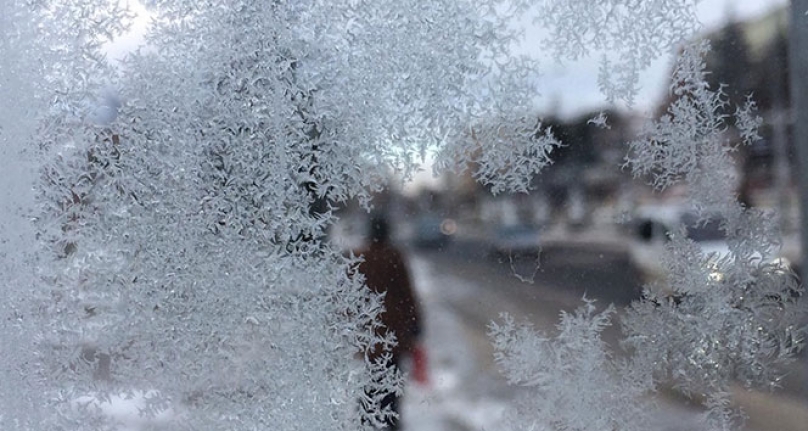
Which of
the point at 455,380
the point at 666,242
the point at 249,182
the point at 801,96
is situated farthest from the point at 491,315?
the point at 801,96

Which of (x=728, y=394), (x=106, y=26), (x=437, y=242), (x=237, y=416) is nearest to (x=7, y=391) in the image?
(x=237, y=416)

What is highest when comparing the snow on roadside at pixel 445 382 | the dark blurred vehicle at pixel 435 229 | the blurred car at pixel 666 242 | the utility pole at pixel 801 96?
the utility pole at pixel 801 96

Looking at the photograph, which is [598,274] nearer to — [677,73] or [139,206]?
[677,73]

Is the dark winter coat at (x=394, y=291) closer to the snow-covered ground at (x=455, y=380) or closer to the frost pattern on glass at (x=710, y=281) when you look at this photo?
the snow-covered ground at (x=455, y=380)

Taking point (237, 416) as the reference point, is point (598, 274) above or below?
above

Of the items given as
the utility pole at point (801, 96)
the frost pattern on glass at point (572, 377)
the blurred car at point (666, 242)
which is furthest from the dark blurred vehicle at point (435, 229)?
the utility pole at point (801, 96)

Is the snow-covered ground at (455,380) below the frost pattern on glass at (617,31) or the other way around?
below
